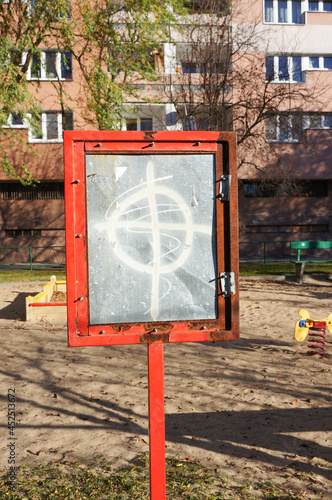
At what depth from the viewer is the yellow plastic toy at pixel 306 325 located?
596cm

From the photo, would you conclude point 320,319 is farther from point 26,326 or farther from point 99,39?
point 99,39

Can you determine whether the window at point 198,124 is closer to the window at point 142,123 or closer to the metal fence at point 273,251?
the window at point 142,123

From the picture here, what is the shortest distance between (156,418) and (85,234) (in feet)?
3.15

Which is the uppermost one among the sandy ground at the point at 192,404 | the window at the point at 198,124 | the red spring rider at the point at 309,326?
the window at the point at 198,124

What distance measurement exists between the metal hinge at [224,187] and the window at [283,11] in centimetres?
2567

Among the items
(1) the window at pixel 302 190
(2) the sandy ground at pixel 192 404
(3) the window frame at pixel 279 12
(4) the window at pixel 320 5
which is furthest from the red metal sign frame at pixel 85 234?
(4) the window at pixel 320 5

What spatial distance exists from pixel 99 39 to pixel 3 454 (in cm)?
1273

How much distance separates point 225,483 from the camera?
2.98m

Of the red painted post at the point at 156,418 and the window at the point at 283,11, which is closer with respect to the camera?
the red painted post at the point at 156,418

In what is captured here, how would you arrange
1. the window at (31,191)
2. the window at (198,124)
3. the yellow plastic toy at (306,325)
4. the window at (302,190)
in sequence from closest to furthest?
the yellow plastic toy at (306,325)
the window at (198,124)
the window at (31,191)
the window at (302,190)

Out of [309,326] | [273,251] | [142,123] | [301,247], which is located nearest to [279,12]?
[142,123]

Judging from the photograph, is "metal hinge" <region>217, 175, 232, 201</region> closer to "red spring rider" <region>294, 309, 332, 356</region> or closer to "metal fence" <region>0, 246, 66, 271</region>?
"red spring rider" <region>294, 309, 332, 356</region>

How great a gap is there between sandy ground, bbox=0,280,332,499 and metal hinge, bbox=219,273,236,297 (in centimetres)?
153

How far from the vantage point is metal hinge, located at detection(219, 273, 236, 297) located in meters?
2.22
